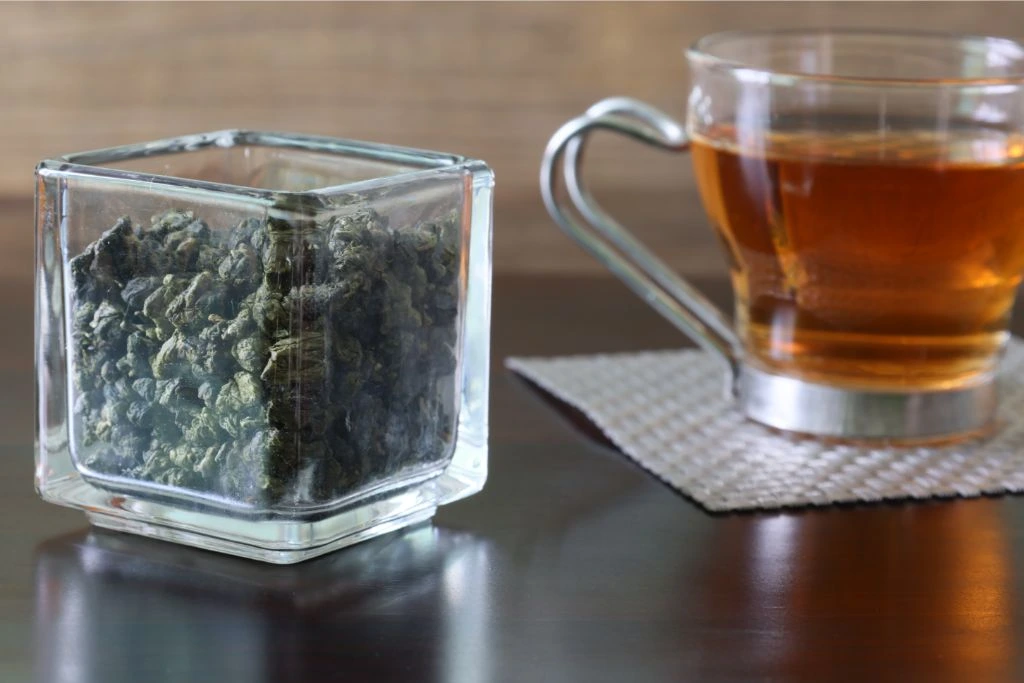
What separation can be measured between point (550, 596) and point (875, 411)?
0.86ft

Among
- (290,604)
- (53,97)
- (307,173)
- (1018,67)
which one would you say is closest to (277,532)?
(290,604)

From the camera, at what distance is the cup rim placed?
656mm

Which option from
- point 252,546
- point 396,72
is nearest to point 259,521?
point 252,546

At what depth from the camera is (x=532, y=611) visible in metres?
0.48

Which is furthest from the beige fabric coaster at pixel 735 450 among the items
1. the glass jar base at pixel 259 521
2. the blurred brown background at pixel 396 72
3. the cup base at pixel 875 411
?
the blurred brown background at pixel 396 72

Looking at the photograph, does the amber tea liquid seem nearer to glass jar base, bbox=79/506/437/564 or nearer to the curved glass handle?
the curved glass handle

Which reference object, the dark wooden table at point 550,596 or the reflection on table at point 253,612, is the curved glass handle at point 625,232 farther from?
the reflection on table at point 253,612

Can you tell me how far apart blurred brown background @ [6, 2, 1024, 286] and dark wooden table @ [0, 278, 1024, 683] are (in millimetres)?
654

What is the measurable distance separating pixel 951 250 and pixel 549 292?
1.25 ft

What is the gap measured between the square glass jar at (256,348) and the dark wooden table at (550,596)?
0.07 ft

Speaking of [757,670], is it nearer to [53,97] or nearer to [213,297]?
[213,297]

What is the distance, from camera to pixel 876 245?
0.68 metres

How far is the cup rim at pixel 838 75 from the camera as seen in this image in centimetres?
66

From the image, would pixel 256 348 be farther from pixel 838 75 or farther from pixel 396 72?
pixel 396 72
